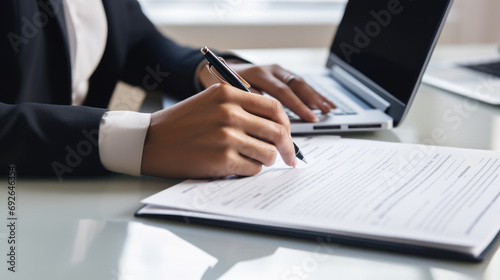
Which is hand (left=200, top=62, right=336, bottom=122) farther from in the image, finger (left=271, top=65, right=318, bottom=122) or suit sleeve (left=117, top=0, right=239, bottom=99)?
suit sleeve (left=117, top=0, right=239, bottom=99)

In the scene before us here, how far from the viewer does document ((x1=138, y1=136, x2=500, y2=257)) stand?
0.48m

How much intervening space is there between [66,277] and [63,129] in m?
0.26

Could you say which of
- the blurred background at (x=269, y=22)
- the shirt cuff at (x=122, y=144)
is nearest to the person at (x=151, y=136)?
the shirt cuff at (x=122, y=144)

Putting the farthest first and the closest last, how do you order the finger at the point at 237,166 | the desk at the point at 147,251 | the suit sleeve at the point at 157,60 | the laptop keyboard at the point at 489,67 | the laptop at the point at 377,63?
the laptop keyboard at the point at 489,67, the suit sleeve at the point at 157,60, the laptop at the point at 377,63, the finger at the point at 237,166, the desk at the point at 147,251

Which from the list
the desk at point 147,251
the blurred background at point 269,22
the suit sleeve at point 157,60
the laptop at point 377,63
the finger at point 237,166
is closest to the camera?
the desk at point 147,251

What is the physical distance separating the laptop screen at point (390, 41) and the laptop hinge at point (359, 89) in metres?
0.01

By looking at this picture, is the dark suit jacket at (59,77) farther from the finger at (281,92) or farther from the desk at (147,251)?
the finger at (281,92)

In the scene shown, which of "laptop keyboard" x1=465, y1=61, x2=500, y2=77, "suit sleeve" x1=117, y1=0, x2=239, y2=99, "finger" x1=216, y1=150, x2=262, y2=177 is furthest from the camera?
"laptop keyboard" x1=465, y1=61, x2=500, y2=77

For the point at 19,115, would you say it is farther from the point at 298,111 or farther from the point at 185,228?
the point at 298,111

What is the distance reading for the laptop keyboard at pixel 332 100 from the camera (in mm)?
886

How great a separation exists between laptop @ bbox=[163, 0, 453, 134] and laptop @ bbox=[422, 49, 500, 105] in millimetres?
226

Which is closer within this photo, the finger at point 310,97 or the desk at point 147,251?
the desk at point 147,251

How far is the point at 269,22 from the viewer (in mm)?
2697

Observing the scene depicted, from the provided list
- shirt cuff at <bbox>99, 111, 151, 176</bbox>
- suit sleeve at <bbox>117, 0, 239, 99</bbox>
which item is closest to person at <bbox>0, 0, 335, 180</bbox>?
shirt cuff at <bbox>99, 111, 151, 176</bbox>
